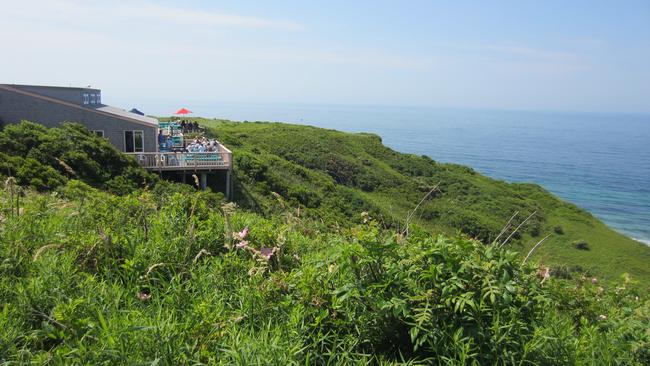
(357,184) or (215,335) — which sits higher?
(215,335)

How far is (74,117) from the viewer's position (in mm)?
22031

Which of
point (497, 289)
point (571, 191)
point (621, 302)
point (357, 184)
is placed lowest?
point (571, 191)

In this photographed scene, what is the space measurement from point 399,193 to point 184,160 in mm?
20422

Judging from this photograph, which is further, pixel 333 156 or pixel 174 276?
pixel 333 156

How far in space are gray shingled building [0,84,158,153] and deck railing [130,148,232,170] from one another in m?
2.82

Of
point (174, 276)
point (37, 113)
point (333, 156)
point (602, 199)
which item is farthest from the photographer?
point (602, 199)

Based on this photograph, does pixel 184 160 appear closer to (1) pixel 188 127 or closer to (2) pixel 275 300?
(1) pixel 188 127

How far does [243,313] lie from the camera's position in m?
3.46

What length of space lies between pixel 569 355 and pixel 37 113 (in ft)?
81.1

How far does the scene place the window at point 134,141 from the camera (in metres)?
22.9

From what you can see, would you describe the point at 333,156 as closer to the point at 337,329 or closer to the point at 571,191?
the point at 337,329

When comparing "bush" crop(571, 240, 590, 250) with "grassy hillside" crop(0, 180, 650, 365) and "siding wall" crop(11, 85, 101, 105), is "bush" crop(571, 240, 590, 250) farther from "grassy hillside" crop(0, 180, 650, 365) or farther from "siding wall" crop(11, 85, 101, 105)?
"siding wall" crop(11, 85, 101, 105)

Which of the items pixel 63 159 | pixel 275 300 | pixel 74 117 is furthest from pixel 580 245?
pixel 275 300

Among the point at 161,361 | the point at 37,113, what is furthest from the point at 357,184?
the point at 161,361
